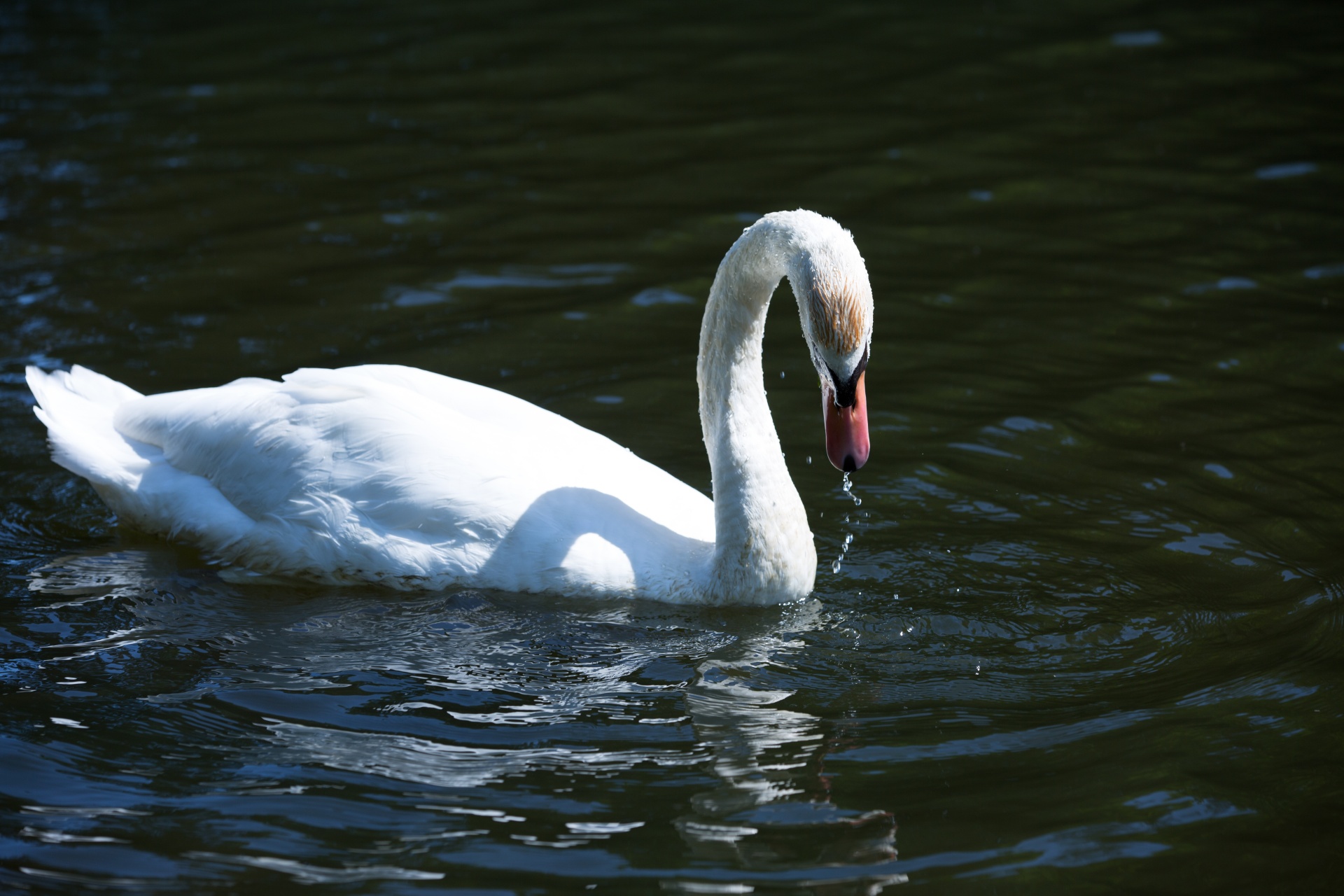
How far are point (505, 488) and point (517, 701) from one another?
98 cm

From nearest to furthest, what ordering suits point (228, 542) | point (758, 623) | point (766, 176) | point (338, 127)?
point (758, 623) → point (228, 542) → point (766, 176) → point (338, 127)

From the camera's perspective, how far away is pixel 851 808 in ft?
16.0

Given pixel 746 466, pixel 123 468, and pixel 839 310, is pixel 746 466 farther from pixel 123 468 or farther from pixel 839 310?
pixel 123 468

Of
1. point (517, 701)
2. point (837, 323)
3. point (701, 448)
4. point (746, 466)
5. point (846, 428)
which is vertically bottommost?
point (517, 701)

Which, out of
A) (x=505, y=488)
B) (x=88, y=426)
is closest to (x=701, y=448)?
(x=505, y=488)

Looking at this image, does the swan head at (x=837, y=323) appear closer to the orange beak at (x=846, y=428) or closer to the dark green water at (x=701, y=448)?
the orange beak at (x=846, y=428)

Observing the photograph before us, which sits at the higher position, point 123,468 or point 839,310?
point 839,310

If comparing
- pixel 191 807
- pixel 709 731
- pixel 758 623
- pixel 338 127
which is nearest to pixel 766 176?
pixel 338 127

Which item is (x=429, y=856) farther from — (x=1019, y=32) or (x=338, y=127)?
(x=1019, y=32)

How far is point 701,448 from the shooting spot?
8055 millimetres

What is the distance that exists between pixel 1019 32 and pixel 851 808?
1179 cm

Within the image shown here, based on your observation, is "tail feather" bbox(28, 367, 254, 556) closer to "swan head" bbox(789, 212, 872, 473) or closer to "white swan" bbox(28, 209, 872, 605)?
"white swan" bbox(28, 209, 872, 605)

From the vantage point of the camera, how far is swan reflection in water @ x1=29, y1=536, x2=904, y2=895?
15.5 feet

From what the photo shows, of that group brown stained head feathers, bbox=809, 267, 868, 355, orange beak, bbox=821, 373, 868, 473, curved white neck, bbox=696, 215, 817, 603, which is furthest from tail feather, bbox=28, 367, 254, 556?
brown stained head feathers, bbox=809, 267, 868, 355
